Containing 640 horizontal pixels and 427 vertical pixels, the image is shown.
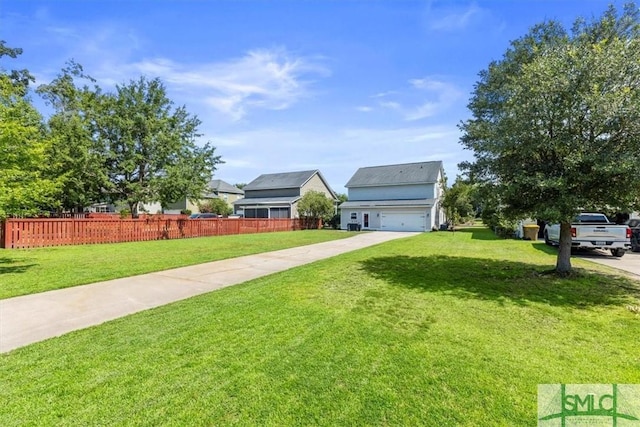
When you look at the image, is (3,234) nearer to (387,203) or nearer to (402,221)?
(387,203)

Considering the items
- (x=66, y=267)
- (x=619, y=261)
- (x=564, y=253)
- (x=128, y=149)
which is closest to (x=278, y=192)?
(x=128, y=149)

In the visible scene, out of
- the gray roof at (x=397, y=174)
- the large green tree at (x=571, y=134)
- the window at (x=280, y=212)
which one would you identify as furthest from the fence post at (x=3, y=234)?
the gray roof at (x=397, y=174)

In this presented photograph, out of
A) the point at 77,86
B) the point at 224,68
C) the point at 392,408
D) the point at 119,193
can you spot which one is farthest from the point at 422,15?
the point at 77,86

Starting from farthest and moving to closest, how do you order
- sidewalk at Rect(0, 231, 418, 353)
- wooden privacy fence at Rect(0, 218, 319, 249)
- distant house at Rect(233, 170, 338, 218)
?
distant house at Rect(233, 170, 338, 218)
wooden privacy fence at Rect(0, 218, 319, 249)
sidewalk at Rect(0, 231, 418, 353)

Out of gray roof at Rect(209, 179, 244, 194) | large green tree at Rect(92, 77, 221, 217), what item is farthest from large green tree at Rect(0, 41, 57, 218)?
gray roof at Rect(209, 179, 244, 194)

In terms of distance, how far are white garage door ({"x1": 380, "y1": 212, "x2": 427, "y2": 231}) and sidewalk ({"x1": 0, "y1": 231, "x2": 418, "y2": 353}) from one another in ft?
74.8

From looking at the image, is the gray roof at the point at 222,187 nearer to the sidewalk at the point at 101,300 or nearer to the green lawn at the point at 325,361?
the sidewalk at the point at 101,300

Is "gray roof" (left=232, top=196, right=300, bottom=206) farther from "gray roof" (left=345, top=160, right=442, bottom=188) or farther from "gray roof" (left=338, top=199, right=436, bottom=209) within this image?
"gray roof" (left=345, top=160, right=442, bottom=188)

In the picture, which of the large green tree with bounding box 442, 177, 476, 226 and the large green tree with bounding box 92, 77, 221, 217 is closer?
the large green tree with bounding box 92, 77, 221, 217

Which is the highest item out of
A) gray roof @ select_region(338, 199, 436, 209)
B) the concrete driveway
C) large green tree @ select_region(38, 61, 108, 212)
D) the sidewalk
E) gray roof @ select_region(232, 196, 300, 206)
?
large green tree @ select_region(38, 61, 108, 212)

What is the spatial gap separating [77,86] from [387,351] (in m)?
33.5

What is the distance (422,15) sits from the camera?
388 inches

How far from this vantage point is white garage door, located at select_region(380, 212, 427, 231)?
2938cm

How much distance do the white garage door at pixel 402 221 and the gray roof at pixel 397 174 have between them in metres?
3.56
